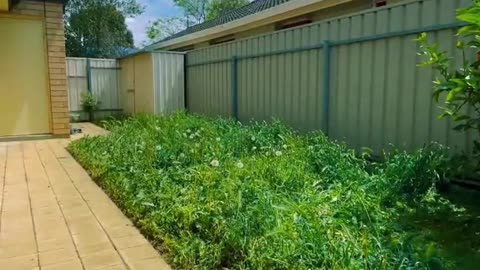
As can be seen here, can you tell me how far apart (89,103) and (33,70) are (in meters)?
3.76

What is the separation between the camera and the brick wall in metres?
7.28

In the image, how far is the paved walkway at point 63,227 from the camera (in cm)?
239

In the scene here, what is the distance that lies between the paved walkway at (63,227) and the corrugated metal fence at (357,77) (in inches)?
109

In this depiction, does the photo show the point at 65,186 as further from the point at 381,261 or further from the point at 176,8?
the point at 176,8

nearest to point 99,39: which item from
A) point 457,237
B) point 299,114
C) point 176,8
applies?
point 176,8

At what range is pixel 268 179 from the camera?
3.38 metres

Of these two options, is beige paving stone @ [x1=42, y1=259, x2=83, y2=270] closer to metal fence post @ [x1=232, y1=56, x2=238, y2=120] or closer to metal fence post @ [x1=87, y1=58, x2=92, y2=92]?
metal fence post @ [x1=232, y1=56, x2=238, y2=120]

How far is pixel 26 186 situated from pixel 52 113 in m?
3.84

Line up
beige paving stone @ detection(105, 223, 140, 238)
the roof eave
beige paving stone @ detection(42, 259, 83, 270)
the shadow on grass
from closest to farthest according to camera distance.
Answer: the shadow on grass
beige paving stone @ detection(42, 259, 83, 270)
beige paving stone @ detection(105, 223, 140, 238)
the roof eave

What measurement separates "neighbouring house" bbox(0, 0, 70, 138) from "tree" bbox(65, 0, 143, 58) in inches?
558

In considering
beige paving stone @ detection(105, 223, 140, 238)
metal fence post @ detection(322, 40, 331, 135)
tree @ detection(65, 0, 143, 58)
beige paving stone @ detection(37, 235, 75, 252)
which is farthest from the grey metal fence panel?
tree @ detection(65, 0, 143, 58)

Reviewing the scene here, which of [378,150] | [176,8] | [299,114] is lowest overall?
[378,150]

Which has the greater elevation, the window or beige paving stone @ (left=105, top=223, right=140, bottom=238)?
the window

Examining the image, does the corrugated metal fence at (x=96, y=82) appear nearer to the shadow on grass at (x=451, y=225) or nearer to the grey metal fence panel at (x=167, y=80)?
the grey metal fence panel at (x=167, y=80)
